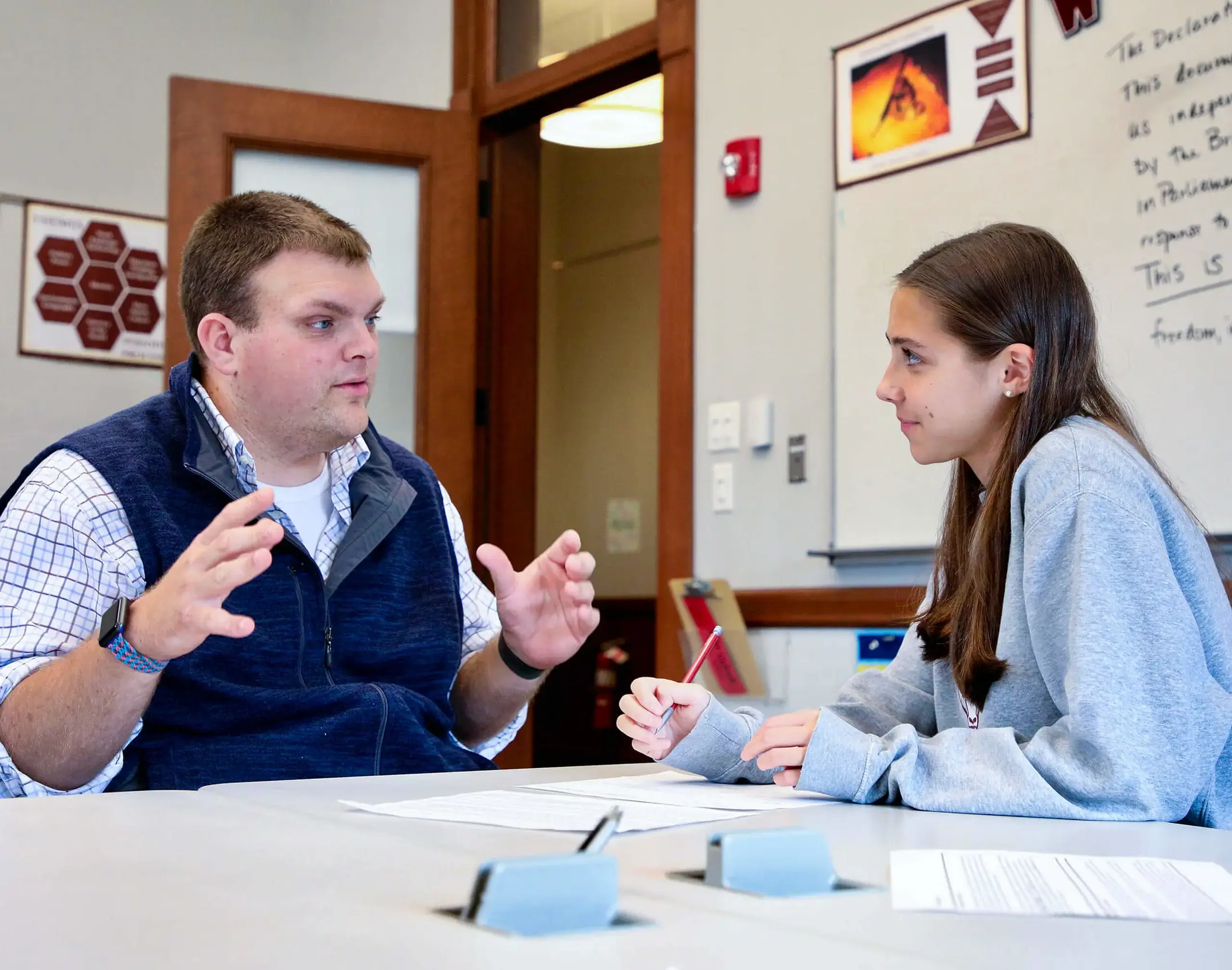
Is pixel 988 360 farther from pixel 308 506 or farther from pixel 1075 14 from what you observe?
pixel 1075 14

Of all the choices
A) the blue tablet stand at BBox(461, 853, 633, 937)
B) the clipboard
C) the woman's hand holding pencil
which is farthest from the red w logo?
the blue tablet stand at BBox(461, 853, 633, 937)

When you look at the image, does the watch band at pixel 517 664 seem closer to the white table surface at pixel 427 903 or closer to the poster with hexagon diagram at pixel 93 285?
the white table surface at pixel 427 903

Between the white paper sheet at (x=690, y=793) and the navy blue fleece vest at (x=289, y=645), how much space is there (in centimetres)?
39

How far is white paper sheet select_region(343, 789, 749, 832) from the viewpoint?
94 cm

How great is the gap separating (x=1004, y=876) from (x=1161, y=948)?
0.51 feet

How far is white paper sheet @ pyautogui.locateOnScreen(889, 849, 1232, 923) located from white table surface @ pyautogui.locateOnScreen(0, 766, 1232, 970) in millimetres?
18

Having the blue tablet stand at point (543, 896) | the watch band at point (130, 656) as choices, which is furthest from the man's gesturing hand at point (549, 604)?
the blue tablet stand at point (543, 896)

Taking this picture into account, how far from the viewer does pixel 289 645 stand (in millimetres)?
1610

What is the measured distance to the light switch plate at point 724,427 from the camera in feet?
10.0

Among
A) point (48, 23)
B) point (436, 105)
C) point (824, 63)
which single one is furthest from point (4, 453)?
point (824, 63)

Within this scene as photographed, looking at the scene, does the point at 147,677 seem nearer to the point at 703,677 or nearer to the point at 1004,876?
the point at 1004,876

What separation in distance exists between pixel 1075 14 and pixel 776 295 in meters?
0.86

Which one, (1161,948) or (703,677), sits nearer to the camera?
(1161,948)

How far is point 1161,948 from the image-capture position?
562 millimetres
